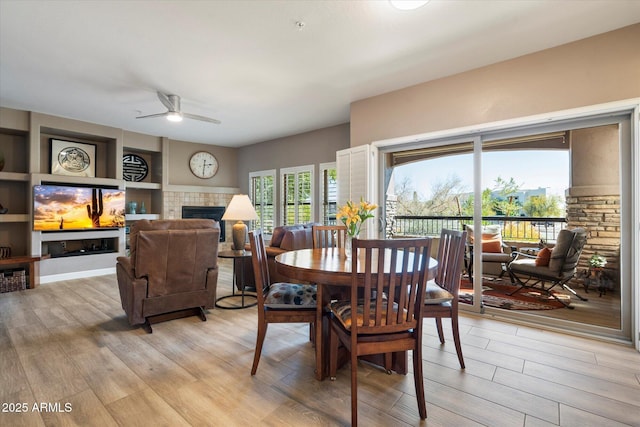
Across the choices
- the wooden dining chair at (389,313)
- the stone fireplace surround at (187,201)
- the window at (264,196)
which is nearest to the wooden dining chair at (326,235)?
the wooden dining chair at (389,313)

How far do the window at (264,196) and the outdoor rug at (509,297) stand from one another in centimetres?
426

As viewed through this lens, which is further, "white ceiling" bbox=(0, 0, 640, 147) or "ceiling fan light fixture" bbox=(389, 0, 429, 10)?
"white ceiling" bbox=(0, 0, 640, 147)

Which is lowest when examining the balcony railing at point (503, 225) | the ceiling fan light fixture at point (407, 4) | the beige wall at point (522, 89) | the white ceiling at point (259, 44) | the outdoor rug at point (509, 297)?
the outdoor rug at point (509, 297)

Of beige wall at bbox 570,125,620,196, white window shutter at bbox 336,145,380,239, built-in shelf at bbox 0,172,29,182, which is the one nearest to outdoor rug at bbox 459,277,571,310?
beige wall at bbox 570,125,620,196

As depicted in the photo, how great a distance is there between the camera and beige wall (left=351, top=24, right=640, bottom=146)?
2504 mm

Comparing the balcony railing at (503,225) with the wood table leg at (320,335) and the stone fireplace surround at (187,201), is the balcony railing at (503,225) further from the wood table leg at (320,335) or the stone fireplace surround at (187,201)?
the stone fireplace surround at (187,201)

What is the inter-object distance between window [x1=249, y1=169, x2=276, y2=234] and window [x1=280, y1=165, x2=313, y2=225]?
33cm

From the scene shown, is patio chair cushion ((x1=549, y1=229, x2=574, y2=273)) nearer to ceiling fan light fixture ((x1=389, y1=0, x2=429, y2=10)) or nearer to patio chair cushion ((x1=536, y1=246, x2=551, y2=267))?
patio chair cushion ((x1=536, y1=246, x2=551, y2=267))

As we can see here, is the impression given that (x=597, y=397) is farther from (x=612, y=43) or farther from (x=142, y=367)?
(x=142, y=367)

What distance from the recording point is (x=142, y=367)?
7.03ft

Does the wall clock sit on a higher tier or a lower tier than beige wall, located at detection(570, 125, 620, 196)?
higher

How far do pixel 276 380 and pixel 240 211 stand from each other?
2363 mm

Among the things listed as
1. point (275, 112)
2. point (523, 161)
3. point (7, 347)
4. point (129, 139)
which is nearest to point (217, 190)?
point (129, 139)

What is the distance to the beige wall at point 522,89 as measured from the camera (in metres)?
2.50
